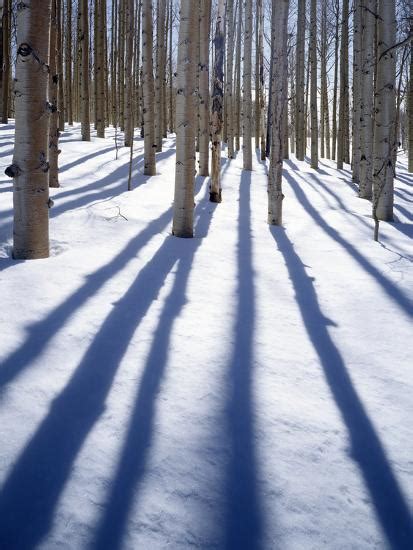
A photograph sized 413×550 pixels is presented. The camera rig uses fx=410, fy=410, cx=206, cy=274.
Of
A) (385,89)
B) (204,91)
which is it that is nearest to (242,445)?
(385,89)

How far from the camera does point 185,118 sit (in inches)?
183

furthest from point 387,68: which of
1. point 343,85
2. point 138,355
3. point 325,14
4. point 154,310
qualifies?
point 325,14

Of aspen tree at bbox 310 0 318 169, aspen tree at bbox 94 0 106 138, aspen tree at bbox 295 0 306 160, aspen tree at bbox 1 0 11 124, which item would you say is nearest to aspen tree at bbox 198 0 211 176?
aspen tree at bbox 310 0 318 169

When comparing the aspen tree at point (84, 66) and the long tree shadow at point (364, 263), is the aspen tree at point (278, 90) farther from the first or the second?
the aspen tree at point (84, 66)

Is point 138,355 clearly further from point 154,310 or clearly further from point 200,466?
point 200,466

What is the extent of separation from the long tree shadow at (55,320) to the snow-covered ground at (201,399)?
0.01m

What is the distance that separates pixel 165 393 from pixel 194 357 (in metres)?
0.38

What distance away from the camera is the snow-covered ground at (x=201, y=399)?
4.21 feet

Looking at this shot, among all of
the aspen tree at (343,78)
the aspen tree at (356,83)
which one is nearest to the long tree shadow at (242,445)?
the aspen tree at (356,83)

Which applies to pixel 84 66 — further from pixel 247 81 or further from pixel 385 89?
pixel 385 89

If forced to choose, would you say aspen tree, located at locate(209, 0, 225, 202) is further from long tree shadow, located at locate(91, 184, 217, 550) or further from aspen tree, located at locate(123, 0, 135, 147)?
long tree shadow, located at locate(91, 184, 217, 550)

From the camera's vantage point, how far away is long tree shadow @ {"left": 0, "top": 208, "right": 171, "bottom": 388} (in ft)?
6.64

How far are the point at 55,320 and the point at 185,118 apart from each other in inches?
120

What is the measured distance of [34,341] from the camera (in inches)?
89.0
